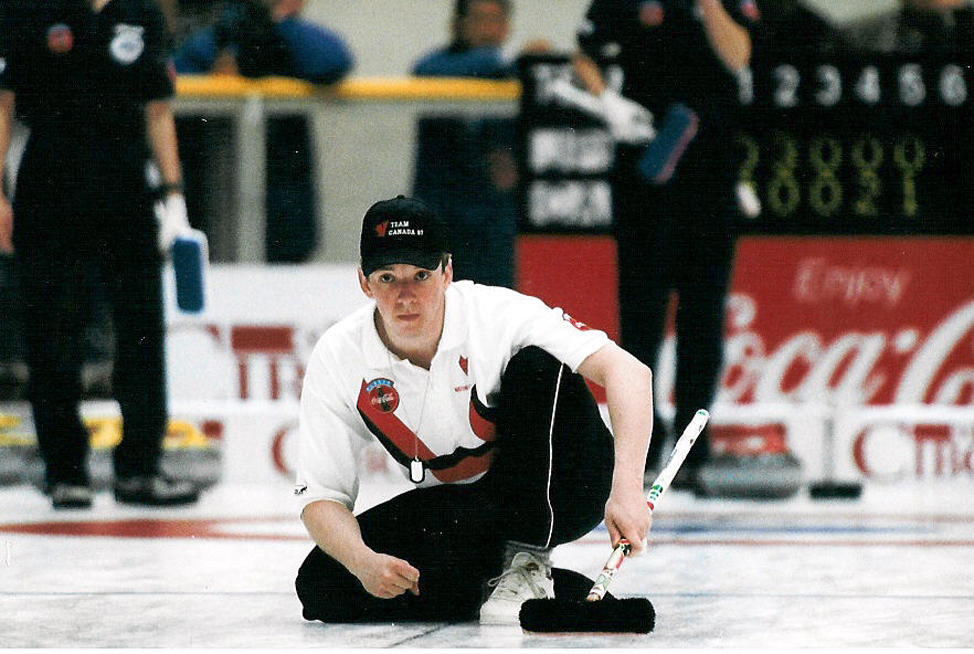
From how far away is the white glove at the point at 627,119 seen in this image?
19.2ft

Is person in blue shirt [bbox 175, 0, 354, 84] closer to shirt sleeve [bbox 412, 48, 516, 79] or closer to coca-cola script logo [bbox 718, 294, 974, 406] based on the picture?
shirt sleeve [bbox 412, 48, 516, 79]

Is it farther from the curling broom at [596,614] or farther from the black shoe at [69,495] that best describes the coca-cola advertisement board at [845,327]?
the curling broom at [596,614]

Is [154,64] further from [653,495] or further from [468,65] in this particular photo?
[653,495]

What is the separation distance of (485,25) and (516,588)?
465cm

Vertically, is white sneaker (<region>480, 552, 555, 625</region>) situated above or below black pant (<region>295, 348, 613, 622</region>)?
below

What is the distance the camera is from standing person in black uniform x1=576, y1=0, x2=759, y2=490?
18.6ft

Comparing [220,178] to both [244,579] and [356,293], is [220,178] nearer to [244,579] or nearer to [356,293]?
[356,293]

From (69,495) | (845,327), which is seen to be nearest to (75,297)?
(69,495)

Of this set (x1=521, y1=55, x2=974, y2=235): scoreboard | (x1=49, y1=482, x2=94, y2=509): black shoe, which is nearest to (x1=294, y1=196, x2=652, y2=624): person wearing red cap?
(x1=49, y1=482, x2=94, y2=509): black shoe

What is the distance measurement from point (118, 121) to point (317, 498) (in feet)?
8.43

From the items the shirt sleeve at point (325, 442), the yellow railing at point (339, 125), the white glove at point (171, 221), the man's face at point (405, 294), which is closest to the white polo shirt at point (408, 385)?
the shirt sleeve at point (325, 442)

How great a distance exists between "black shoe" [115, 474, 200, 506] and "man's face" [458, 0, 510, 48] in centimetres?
282

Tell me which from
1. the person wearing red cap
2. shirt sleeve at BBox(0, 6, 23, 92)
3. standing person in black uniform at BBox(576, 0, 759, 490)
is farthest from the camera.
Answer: standing person in black uniform at BBox(576, 0, 759, 490)

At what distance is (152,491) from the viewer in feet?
17.2
